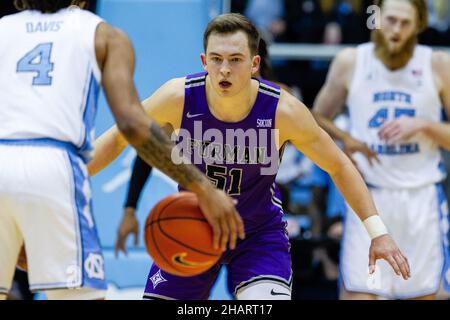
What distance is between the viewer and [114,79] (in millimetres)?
3830

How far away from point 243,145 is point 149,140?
95 cm

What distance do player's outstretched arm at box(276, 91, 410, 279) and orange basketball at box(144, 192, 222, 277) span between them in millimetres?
791

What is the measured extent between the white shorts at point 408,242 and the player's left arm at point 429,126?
0.38 m

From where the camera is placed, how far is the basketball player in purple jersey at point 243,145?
4613 mm

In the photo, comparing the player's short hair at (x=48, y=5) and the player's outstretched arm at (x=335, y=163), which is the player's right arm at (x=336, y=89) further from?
the player's short hair at (x=48, y=5)

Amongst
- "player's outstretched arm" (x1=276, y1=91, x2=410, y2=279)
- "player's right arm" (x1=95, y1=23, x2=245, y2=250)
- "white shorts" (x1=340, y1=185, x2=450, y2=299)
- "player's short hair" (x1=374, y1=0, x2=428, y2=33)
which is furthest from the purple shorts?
"player's short hair" (x1=374, y1=0, x2=428, y2=33)

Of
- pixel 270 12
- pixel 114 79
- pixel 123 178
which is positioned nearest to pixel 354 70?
pixel 123 178

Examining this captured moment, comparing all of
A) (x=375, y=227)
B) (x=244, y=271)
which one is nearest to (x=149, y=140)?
(x=244, y=271)

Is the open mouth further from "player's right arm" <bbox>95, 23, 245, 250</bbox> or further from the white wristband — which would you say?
the white wristband

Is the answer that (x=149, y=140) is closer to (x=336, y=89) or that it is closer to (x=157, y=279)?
(x=157, y=279)

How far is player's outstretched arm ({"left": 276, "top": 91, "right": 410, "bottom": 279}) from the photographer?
4617 millimetres

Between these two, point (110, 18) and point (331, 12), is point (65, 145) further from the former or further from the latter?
point (331, 12)

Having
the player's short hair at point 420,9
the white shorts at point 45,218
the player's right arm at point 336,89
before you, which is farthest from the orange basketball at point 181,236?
the player's short hair at point 420,9
